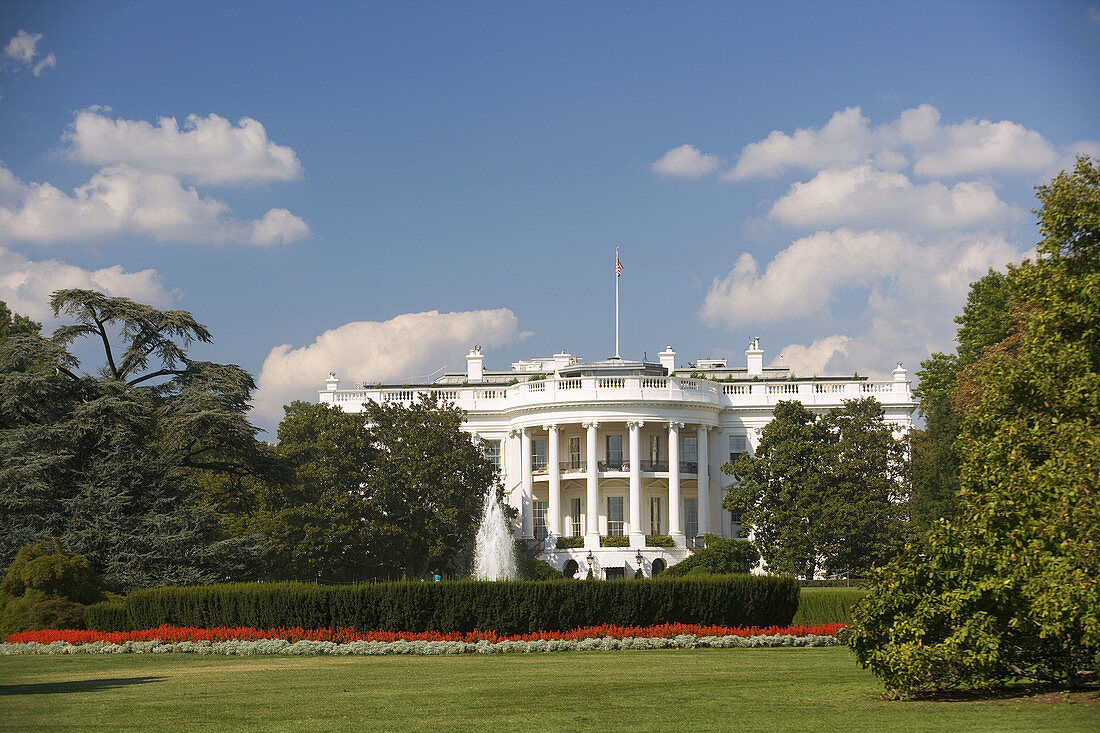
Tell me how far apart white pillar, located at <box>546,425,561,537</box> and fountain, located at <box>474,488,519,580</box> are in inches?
189

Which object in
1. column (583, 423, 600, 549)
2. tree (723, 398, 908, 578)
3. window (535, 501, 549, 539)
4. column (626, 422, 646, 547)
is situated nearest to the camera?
tree (723, 398, 908, 578)

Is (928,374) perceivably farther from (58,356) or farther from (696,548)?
(58,356)

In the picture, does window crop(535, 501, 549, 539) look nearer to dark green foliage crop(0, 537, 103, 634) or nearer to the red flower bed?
dark green foliage crop(0, 537, 103, 634)

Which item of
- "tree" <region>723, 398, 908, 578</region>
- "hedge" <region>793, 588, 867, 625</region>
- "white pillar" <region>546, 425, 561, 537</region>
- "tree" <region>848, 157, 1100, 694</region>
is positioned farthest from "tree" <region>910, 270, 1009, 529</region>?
"tree" <region>848, 157, 1100, 694</region>

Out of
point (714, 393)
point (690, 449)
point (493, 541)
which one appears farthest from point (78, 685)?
point (690, 449)

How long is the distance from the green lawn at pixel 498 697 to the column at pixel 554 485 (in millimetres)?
38130

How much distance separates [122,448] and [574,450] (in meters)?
33.9

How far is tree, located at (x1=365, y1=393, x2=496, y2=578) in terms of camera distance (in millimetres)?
53500

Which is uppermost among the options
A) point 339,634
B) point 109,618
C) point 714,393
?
point 714,393

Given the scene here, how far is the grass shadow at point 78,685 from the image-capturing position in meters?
18.2

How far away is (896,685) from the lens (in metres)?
14.9

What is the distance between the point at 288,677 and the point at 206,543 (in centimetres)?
1610

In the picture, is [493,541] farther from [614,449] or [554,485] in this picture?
[614,449]

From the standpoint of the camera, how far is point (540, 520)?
216ft
